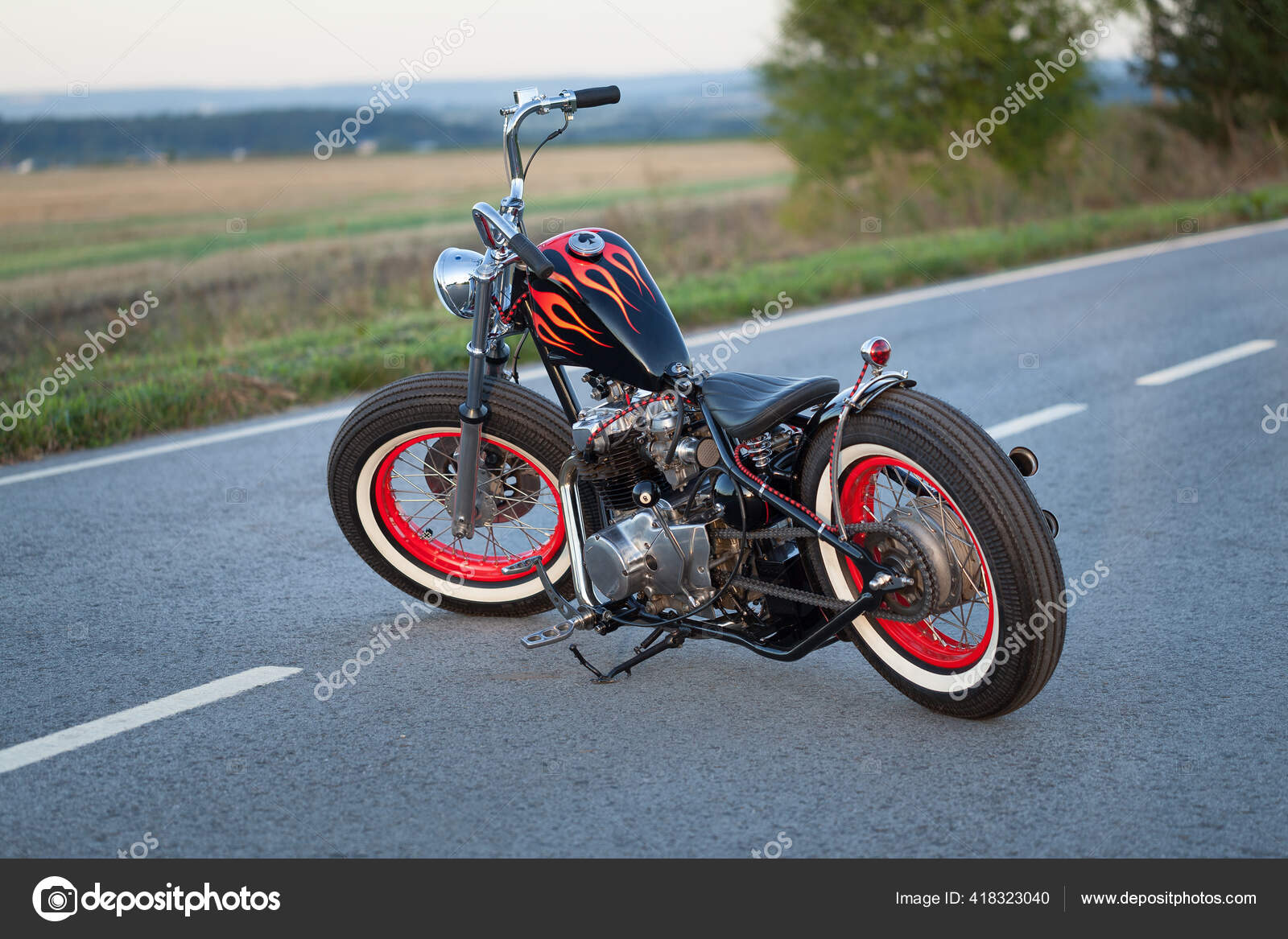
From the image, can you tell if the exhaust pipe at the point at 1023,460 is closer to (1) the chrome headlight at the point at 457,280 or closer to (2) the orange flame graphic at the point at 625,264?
(2) the orange flame graphic at the point at 625,264

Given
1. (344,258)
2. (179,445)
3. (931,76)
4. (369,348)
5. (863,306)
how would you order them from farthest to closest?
(931,76)
(344,258)
(863,306)
(369,348)
(179,445)

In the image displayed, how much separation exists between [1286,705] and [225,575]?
3.73 m

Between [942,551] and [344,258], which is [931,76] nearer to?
[344,258]

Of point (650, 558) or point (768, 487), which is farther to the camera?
point (650, 558)

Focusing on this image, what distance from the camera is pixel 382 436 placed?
4586 millimetres

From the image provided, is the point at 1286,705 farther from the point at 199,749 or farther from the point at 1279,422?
the point at 1279,422

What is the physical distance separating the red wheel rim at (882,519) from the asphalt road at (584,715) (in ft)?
0.64

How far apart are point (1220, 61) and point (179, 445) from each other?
19.1 meters

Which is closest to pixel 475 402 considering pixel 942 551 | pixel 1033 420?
pixel 942 551

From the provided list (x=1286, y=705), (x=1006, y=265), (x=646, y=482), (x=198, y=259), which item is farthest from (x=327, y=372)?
(x=198, y=259)

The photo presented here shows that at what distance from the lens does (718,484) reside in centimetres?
383

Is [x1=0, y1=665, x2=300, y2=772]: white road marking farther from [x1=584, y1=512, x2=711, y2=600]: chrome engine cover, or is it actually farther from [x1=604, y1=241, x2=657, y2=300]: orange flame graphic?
[x1=604, y1=241, x2=657, y2=300]: orange flame graphic

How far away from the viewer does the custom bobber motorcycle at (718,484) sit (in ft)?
11.5
